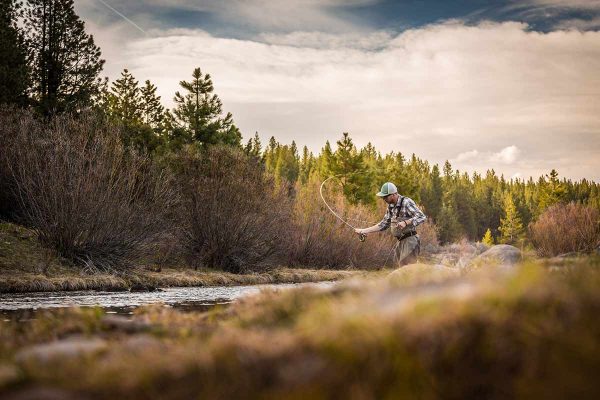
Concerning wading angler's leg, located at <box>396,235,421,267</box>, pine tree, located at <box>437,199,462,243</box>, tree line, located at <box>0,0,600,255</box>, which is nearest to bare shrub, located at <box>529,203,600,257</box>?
tree line, located at <box>0,0,600,255</box>

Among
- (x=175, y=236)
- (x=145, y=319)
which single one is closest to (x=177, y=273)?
(x=175, y=236)

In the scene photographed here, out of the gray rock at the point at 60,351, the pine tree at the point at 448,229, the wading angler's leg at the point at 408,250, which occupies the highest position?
the gray rock at the point at 60,351

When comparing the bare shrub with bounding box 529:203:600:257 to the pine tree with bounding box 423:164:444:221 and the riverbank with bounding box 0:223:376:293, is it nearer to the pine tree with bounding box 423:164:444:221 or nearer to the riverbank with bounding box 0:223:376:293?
the riverbank with bounding box 0:223:376:293

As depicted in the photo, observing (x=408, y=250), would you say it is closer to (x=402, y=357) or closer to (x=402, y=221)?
(x=402, y=221)

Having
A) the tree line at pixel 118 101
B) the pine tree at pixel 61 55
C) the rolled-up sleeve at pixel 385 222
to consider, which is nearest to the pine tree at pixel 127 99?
the tree line at pixel 118 101

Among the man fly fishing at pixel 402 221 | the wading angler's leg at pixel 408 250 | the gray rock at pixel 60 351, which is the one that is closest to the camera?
the gray rock at pixel 60 351

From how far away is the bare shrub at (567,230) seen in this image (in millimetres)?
38281

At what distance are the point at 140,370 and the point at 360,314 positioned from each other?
0.95 meters

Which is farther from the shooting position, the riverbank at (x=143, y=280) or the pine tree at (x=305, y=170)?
the pine tree at (x=305, y=170)

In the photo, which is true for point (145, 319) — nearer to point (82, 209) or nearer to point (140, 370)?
point (140, 370)

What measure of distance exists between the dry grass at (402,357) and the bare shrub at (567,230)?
1501 inches

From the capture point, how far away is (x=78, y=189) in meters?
21.2

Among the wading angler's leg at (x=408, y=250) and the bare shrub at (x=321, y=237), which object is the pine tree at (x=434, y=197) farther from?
the wading angler's leg at (x=408, y=250)

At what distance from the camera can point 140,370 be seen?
8.43 ft
